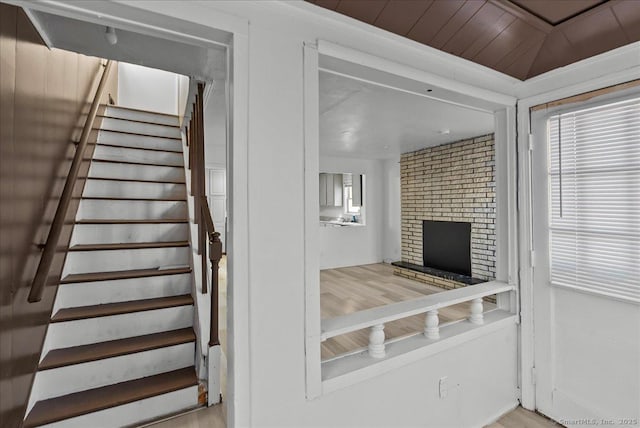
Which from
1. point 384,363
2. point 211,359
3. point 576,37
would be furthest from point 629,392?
point 211,359

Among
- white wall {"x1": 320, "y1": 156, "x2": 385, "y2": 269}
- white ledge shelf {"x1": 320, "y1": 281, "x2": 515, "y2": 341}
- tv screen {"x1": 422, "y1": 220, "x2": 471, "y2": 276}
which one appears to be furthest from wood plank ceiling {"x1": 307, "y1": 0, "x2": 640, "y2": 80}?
white wall {"x1": 320, "y1": 156, "x2": 385, "y2": 269}

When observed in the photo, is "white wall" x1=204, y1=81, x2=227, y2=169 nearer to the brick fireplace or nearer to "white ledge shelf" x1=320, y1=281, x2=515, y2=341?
"white ledge shelf" x1=320, y1=281, x2=515, y2=341

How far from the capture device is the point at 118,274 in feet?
7.30

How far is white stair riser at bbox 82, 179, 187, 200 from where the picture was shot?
2.74m

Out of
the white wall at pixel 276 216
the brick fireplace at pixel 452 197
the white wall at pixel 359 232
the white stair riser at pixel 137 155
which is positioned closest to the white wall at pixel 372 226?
the white wall at pixel 359 232

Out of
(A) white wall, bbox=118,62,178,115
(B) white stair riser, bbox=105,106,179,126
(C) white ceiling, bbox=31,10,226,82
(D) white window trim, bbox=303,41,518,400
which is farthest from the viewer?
(A) white wall, bbox=118,62,178,115

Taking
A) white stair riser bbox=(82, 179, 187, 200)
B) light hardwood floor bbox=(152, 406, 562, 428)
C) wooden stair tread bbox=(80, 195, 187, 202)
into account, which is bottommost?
light hardwood floor bbox=(152, 406, 562, 428)

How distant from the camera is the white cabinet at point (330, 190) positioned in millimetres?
6270

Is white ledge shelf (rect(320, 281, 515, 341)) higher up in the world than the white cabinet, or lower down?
lower down

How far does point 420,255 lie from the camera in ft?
18.5

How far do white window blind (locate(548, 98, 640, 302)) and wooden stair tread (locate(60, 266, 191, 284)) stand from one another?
2586 mm

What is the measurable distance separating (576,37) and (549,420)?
7.23ft

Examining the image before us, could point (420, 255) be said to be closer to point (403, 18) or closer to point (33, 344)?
point (403, 18)

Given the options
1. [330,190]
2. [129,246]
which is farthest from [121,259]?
[330,190]
